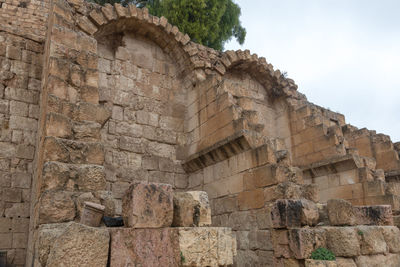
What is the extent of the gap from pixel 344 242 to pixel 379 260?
24.9 inches

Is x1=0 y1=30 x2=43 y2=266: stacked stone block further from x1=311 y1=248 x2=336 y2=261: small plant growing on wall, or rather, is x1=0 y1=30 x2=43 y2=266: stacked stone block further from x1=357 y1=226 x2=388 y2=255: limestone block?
x1=357 y1=226 x2=388 y2=255: limestone block

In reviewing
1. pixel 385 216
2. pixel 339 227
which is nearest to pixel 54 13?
pixel 339 227

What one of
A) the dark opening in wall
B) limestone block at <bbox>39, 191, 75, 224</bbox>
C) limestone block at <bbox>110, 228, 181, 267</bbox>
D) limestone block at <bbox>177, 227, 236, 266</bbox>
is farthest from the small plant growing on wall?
the dark opening in wall

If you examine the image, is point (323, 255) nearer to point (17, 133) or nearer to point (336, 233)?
point (336, 233)

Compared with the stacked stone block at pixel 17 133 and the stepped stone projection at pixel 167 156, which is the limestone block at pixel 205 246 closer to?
the stepped stone projection at pixel 167 156

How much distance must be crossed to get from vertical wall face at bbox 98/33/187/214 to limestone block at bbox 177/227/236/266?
3.50 metres

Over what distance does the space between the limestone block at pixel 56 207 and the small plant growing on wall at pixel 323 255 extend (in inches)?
Answer: 108

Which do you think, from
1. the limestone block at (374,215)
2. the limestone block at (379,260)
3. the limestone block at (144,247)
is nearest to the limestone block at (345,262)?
the limestone block at (379,260)

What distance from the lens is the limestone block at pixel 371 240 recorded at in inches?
158

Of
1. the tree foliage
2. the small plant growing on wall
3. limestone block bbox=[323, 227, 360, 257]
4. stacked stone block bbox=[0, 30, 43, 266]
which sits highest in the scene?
the tree foliage

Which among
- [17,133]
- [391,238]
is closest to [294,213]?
[391,238]

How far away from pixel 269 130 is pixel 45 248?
288 inches

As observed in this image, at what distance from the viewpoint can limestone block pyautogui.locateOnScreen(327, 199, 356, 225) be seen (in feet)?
13.7

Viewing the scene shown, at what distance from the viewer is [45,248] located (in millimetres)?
2598
